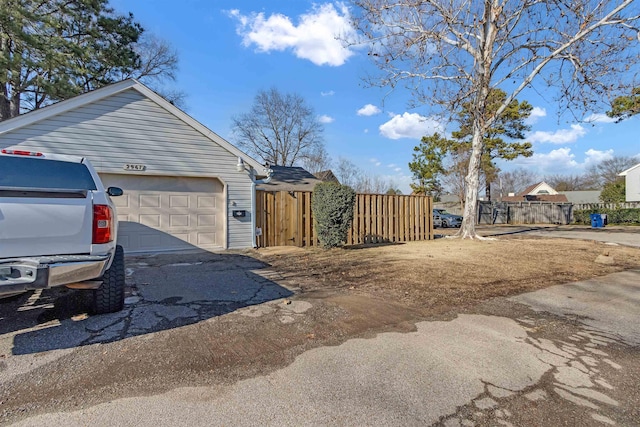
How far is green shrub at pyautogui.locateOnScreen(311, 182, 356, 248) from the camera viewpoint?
28.5 ft

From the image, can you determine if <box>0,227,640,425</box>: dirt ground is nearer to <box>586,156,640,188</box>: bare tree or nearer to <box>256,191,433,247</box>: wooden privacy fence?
<box>256,191,433,247</box>: wooden privacy fence

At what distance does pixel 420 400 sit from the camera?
2.24m

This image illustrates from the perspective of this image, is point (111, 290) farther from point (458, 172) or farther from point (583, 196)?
point (583, 196)

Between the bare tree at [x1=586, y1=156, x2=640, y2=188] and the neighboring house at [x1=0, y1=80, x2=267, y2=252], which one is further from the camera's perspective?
the bare tree at [x1=586, y1=156, x2=640, y2=188]

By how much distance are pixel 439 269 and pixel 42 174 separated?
6365 mm

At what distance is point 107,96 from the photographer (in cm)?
824

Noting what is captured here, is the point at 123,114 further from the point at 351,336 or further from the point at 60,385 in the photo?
the point at 351,336

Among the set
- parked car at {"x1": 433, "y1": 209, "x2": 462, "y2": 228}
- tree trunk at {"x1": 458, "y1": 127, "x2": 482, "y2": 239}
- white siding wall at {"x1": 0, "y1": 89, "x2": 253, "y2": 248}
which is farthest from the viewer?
parked car at {"x1": 433, "y1": 209, "x2": 462, "y2": 228}

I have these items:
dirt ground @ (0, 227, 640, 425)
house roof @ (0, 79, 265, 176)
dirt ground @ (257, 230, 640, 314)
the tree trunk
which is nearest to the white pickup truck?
dirt ground @ (0, 227, 640, 425)

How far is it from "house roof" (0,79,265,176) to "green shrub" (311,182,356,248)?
2.37 metres

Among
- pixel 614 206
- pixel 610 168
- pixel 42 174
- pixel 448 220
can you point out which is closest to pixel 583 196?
pixel 610 168

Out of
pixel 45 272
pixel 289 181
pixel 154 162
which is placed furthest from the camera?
pixel 289 181

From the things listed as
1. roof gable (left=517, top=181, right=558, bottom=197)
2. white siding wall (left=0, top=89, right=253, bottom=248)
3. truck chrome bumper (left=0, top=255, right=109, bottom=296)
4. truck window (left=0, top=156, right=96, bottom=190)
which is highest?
roof gable (left=517, top=181, right=558, bottom=197)

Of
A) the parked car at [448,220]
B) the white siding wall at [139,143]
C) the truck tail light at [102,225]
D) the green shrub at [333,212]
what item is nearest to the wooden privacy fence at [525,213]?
the parked car at [448,220]
